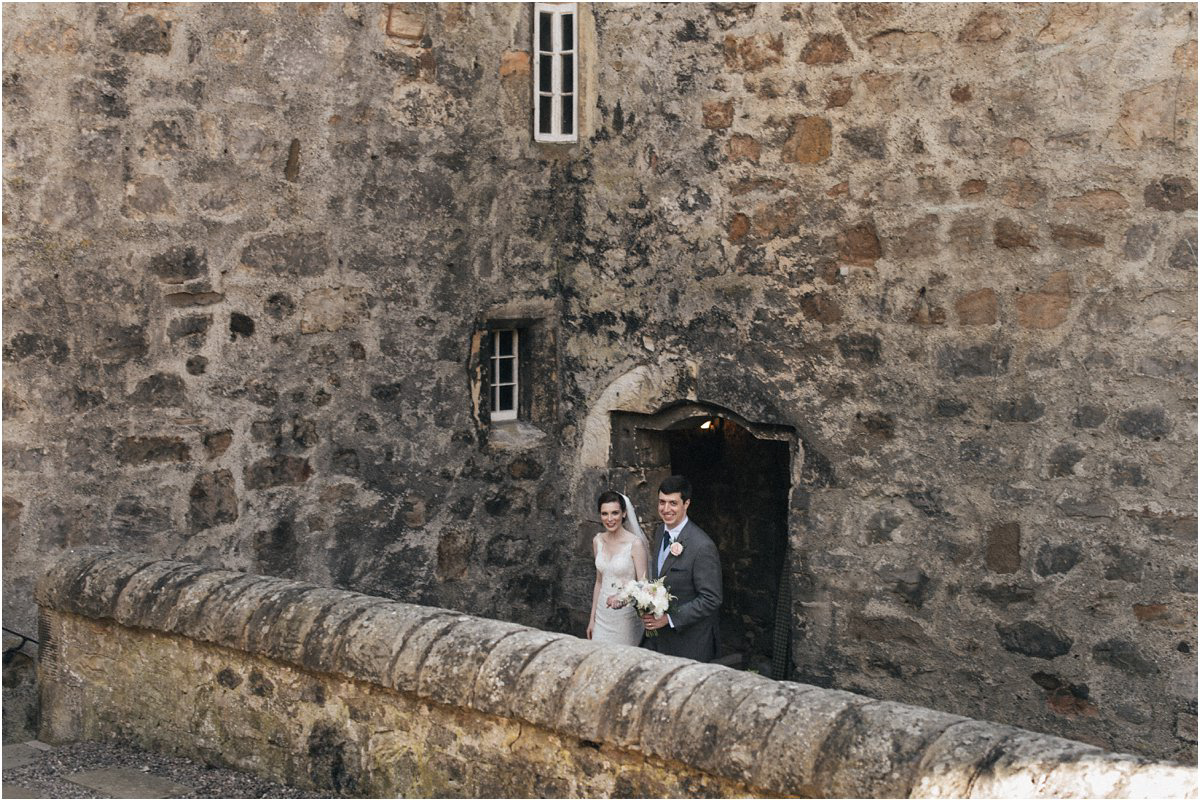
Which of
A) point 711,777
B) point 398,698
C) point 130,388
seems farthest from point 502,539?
point 711,777

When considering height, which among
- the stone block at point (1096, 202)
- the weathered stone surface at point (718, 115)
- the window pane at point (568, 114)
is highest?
the window pane at point (568, 114)

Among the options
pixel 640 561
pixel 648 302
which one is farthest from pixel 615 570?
pixel 648 302

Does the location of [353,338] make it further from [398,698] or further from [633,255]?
[398,698]

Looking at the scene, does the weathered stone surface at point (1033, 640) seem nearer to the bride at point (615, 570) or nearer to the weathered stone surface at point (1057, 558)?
the weathered stone surface at point (1057, 558)

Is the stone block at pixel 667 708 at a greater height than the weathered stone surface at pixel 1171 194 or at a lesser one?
lesser

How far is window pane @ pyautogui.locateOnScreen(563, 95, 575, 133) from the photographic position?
9664mm

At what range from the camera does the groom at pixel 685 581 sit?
26.4ft

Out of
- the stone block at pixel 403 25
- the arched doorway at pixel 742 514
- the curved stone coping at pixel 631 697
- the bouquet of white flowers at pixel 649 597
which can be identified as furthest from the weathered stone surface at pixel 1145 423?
the stone block at pixel 403 25

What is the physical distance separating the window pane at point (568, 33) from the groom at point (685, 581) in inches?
117

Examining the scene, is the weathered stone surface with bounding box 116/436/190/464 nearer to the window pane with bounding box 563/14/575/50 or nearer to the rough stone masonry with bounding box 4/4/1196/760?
the rough stone masonry with bounding box 4/4/1196/760

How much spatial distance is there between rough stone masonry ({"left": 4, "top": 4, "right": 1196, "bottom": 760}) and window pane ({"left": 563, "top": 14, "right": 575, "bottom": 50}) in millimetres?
156

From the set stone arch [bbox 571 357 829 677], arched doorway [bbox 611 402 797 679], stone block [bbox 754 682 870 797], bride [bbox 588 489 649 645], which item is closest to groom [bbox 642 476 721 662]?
bride [bbox 588 489 649 645]

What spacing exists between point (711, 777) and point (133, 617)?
2910 millimetres

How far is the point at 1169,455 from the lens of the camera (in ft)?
24.3
